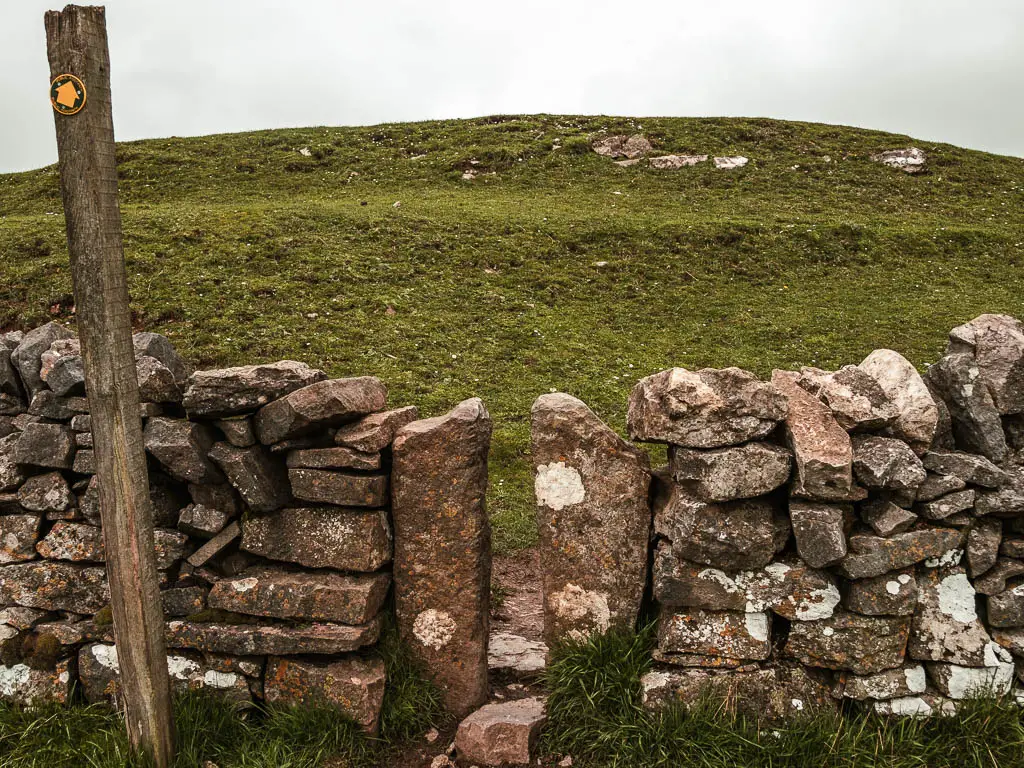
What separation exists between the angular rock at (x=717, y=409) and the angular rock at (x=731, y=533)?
1.57 ft

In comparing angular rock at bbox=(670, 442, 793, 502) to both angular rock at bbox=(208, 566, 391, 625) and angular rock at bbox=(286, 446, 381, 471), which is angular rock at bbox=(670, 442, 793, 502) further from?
angular rock at bbox=(208, 566, 391, 625)

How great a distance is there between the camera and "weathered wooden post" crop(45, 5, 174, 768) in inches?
190

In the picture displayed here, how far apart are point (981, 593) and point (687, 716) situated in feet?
7.52

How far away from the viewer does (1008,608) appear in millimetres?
5418

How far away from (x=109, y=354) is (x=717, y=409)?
13.7 feet

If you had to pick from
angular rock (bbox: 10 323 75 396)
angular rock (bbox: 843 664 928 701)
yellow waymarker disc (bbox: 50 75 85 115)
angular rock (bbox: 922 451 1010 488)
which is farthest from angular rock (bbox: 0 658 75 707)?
angular rock (bbox: 922 451 1010 488)

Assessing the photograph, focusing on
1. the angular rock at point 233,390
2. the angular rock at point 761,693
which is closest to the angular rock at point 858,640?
the angular rock at point 761,693

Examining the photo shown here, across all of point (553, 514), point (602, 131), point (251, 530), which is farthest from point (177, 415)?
point (602, 131)

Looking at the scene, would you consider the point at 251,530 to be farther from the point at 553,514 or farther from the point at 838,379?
the point at 838,379

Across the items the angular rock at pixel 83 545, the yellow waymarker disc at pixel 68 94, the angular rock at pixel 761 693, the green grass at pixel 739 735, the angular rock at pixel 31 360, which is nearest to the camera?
the yellow waymarker disc at pixel 68 94

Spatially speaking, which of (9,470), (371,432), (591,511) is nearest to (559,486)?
(591,511)

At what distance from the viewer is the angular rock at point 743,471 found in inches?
215

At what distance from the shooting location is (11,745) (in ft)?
19.3

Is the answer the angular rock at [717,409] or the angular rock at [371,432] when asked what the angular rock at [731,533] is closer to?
the angular rock at [717,409]
